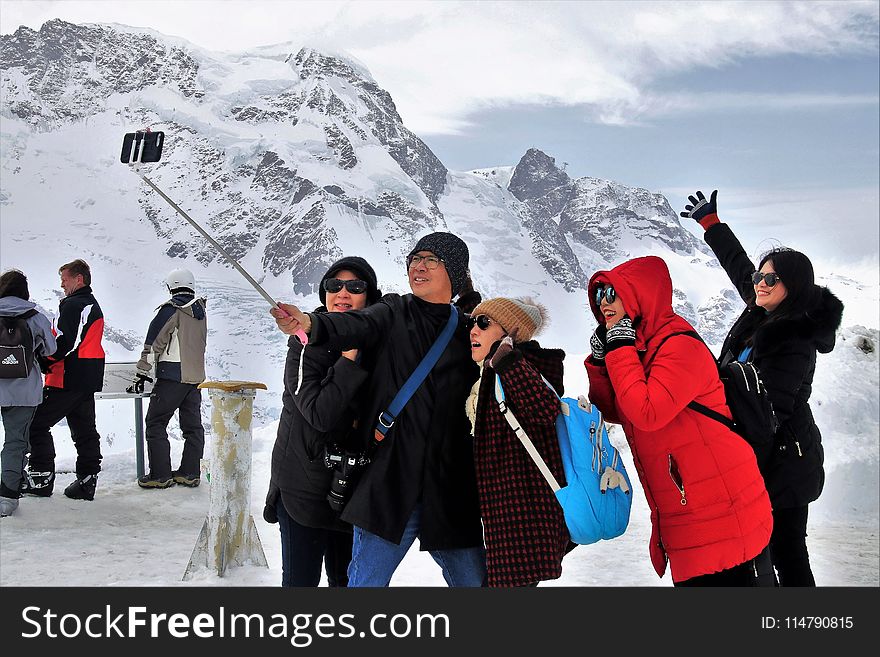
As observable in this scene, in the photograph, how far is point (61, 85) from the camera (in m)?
133

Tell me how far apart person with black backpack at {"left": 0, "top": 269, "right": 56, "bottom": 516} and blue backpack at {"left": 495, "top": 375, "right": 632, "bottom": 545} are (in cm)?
442

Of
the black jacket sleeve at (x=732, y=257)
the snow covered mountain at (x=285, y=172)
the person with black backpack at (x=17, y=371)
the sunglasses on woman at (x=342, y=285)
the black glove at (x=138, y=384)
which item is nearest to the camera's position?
the sunglasses on woman at (x=342, y=285)

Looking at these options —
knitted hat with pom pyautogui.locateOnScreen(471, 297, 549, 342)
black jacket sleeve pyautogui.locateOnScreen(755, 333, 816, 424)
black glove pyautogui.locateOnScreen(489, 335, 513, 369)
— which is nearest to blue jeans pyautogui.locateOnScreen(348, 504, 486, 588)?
black glove pyautogui.locateOnScreen(489, 335, 513, 369)

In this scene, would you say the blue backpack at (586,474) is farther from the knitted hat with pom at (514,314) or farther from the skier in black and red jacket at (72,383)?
the skier in black and red jacket at (72,383)

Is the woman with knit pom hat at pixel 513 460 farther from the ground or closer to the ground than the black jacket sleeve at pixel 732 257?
closer to the ground

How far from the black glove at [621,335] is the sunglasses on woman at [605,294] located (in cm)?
7

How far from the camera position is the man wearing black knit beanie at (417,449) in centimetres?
251

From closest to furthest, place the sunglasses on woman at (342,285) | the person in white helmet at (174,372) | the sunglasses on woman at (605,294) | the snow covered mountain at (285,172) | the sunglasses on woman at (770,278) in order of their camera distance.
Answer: the sunglasses on woman at (605,294), the sunglasses on woman at (342,285), the sunglasses on woman at (770,278), the person in white helmet at (174,372), the snow covered mountain at (285,172)

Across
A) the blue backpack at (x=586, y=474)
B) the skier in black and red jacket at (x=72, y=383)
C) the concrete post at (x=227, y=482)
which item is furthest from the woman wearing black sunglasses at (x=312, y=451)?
the skier in black and red jacket at (x=72, y=383)

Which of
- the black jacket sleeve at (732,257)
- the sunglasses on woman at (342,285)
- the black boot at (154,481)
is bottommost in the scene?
the black boot at (154,481)

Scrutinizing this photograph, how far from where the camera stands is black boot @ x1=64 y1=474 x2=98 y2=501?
638 cm

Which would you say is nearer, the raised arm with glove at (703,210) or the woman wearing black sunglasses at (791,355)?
the woman wearing black sunglasses at (791,355)

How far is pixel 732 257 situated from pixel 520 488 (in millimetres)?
1647
